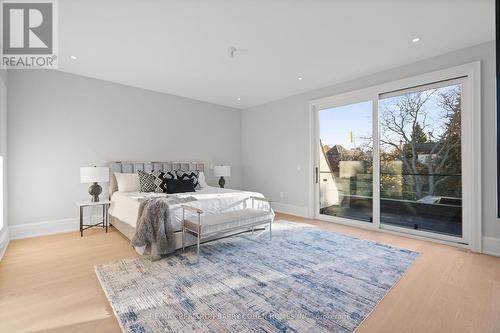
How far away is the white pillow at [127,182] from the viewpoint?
4398 millimetres

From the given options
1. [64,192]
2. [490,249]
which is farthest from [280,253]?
[64,192]

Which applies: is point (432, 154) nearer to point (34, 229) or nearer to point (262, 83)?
point (262, 83)

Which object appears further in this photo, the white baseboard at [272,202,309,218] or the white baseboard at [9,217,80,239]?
the white baseboard at [272,202,309,218]

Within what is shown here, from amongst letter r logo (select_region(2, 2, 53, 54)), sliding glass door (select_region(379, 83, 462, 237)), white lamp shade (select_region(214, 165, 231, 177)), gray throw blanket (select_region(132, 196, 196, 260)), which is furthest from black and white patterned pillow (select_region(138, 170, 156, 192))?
sliding glass door (select_region(379, 83, 462, 237))

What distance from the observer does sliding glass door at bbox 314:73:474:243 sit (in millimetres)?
3578

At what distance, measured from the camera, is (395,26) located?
110 inches

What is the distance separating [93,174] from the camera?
4.00 meters

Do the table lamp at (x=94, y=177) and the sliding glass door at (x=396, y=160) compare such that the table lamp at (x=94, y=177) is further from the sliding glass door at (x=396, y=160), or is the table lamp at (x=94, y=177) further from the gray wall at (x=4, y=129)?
the sliding glass door at (x=396, y=160)

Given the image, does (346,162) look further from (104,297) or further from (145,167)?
(104,297)

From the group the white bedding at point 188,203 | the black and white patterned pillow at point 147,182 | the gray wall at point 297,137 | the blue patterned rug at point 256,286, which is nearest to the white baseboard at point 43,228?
the white bedding at point 188,203

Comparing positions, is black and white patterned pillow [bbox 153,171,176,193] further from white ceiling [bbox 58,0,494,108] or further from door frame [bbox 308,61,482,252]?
door frame [bbox 308,61,482,252]

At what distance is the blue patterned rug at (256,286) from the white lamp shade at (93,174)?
5.91 ft

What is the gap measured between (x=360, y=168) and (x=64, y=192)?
5.49 meters

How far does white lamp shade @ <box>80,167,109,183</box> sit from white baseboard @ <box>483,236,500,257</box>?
583 centimetres
